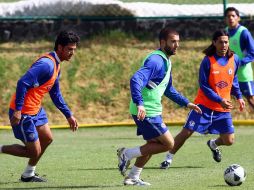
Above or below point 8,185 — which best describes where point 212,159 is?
below

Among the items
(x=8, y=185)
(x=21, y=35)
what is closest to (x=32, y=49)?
(x=21, y=35)

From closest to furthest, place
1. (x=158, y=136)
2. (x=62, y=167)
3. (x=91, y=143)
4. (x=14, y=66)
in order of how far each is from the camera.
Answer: (x=158, y=136) < (x=62, y=167) < (x=91, y=143) < (x=14, y=66)

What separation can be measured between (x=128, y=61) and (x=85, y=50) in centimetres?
102

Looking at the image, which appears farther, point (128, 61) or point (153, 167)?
point (128, 61)

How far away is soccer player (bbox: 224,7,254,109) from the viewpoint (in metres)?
14.8

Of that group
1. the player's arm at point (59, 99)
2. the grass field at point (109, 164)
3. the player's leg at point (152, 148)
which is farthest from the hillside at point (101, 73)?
the player's leg at point (152, 148)

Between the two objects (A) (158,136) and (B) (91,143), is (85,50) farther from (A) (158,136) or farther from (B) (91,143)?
(A) (158,136)

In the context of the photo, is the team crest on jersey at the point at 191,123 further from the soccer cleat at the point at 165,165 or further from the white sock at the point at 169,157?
the soccer cleat at the point at 165,165

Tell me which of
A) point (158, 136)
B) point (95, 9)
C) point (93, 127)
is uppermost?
point (158, 136)

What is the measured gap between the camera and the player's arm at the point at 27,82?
9664 millimetres

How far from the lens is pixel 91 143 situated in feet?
48.6

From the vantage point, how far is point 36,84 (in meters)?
9.93

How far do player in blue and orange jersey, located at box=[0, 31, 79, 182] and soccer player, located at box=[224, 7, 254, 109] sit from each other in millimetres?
5219

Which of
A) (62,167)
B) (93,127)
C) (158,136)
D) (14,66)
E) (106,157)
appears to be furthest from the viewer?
(14,66)
